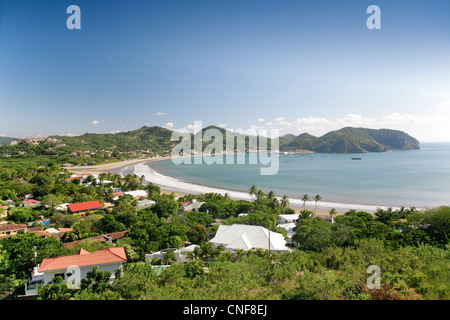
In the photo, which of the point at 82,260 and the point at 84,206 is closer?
the point at 82,260

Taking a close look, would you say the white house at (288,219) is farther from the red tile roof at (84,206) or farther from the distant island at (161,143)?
the distant island at (161,143)

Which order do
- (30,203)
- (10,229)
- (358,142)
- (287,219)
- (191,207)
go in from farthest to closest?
(358,142)
(191,207)
(30,203)
(287,219)
(10,229)

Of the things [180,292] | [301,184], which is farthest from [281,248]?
[301,184]

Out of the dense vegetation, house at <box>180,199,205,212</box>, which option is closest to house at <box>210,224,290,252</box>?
the dense vegetation

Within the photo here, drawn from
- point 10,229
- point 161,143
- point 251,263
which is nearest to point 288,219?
point 251,263

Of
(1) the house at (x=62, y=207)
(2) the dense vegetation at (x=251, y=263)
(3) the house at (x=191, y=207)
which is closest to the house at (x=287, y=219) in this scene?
(2) the dense vegetation at (x=251, y=263)

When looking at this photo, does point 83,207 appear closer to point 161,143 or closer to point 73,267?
point 73,267
